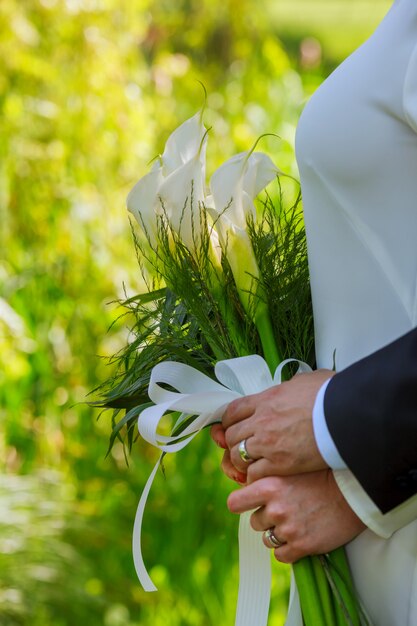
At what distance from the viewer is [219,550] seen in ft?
9.33

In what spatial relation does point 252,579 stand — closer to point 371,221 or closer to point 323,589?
point 323,589

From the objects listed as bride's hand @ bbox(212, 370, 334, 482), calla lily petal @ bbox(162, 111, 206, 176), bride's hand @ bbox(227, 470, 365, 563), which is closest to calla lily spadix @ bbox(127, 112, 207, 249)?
calla lily petal @ bbox(162, 111, 206, 176)

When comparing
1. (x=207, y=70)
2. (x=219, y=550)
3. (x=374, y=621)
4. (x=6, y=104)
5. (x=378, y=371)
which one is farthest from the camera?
(x=207, y=70)

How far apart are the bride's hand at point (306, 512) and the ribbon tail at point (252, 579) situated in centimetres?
13

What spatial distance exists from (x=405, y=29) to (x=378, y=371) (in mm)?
407

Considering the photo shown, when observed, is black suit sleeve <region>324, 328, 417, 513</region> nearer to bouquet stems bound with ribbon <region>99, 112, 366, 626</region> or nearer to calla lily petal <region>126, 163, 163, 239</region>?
bouquet stems bound with ribbon <region>99, 112, 366, 626</region>

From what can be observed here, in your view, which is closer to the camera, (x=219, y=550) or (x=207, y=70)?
(x=219, y=550)

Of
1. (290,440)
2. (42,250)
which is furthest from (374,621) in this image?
(42,250)

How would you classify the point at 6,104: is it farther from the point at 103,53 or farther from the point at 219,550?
the point at 219,550

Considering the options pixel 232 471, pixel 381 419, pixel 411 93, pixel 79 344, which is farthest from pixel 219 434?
pixel 79 344

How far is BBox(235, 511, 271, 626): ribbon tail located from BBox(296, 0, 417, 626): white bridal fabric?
0.13 m

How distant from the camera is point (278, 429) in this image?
42.8 inches

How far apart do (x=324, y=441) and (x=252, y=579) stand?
0.94 ft

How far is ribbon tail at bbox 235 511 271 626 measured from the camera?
1.23 meters
